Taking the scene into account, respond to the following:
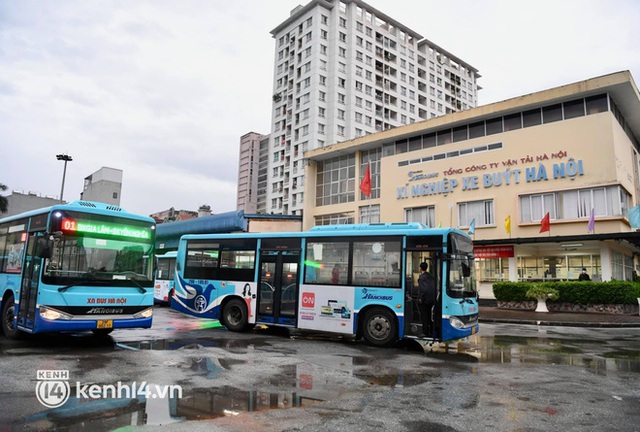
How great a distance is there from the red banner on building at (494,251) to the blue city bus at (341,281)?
17420 millimetres

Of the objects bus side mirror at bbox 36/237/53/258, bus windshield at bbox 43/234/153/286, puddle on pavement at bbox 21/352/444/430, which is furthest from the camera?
bus windshield at bbox 43/234/153/286

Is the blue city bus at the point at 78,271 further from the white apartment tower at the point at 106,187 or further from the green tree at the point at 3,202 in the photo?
the green tree at the point at 3,202

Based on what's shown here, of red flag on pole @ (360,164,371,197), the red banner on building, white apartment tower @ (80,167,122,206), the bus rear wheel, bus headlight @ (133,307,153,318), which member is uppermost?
white apartment tower @ (80,167,122,206)

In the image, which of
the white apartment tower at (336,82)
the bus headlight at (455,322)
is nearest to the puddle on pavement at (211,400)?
the bus headlight at (455,322)

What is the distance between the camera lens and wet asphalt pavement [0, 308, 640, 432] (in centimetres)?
520

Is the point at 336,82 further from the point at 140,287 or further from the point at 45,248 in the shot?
the point at 45,248

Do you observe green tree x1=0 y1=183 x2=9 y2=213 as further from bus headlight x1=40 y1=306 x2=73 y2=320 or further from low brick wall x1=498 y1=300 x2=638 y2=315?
low brick wall x1=498 y1=300 x2=638 y2=315

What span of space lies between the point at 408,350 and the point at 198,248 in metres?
7.78

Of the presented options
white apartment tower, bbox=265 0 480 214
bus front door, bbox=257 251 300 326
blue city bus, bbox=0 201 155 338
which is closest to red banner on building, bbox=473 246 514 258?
Answer: bus front door, bbox=257 251 300 326

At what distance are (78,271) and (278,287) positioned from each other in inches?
211

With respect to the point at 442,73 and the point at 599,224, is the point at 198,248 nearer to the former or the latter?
the point at 599,224

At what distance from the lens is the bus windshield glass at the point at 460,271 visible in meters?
10.7

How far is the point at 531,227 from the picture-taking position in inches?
1041

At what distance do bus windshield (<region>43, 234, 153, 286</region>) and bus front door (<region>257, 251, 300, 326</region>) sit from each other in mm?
3653
